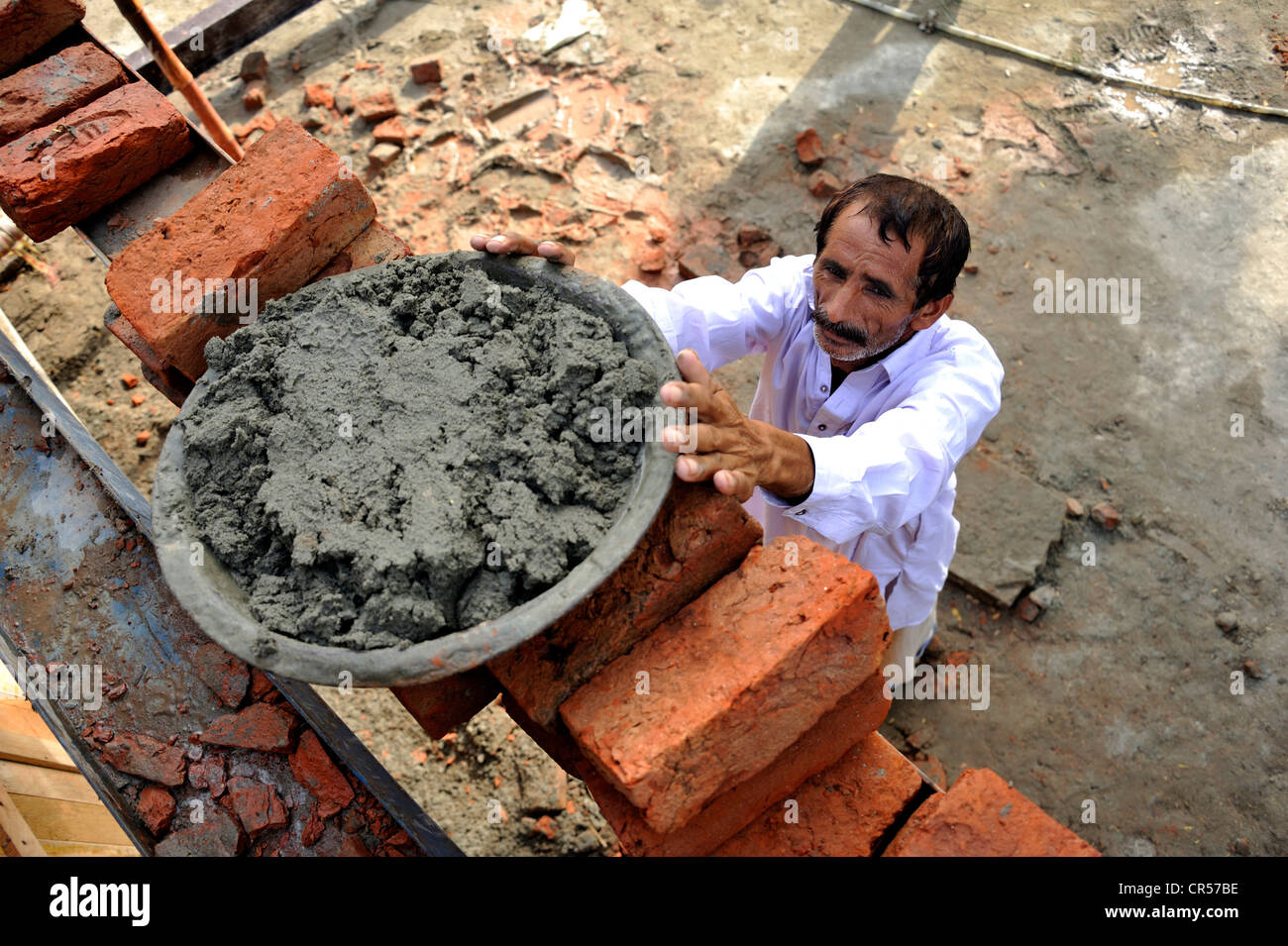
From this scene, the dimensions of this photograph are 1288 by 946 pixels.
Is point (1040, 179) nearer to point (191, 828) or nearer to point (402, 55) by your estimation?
point (402, 55)

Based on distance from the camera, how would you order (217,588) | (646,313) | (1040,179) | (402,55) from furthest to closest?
(402,55)
(1040,179)
(646,313)
(217,588)

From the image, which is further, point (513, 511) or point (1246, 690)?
point (1246, 690)

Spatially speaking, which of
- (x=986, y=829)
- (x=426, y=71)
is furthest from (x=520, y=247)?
(x=426, y=71)

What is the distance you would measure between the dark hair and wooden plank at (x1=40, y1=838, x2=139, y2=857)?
332cm

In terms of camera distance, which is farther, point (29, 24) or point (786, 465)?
point (29, 24)

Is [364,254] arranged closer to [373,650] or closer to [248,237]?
[248,237]

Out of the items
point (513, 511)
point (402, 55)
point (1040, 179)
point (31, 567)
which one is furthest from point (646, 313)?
point (402, 55)

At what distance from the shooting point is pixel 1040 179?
5238mm

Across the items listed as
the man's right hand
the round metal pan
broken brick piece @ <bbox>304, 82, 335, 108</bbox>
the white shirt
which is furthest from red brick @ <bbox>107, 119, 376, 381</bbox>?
broken brick piece @ <bbox>304, 82, 335, 108</bbox>

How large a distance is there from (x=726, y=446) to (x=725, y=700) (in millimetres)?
588

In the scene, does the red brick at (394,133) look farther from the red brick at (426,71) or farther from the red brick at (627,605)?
the red brick at (627,605)

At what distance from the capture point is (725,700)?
198 cm

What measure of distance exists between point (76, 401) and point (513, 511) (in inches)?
164

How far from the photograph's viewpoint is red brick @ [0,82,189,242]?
2631mm
